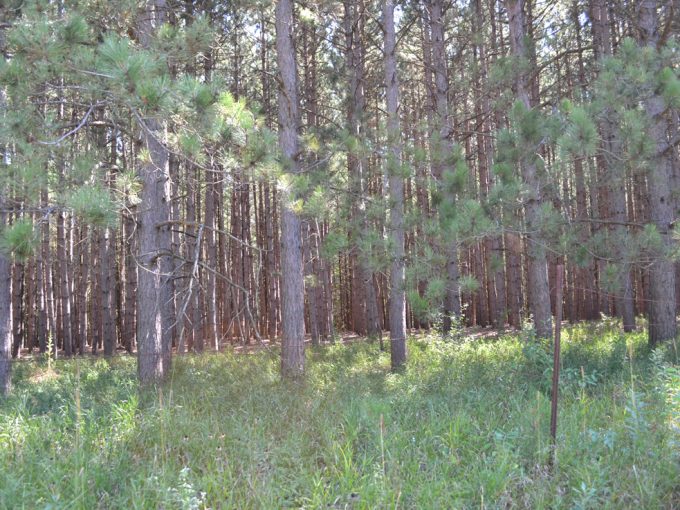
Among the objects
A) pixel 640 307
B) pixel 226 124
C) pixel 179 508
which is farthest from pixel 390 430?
pixel 640 307

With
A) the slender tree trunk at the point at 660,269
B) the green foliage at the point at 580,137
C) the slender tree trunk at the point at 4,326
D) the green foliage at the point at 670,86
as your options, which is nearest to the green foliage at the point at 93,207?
the slender tree trunk at the point at 4,326

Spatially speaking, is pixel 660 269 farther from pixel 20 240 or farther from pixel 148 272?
→ pixel 20 240

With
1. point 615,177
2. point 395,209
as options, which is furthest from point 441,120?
point 615,177

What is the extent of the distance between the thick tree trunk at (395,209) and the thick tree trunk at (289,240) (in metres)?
1.41

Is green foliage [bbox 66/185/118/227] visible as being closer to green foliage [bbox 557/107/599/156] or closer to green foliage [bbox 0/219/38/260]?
green foliage [bbox 0/219/38/260]

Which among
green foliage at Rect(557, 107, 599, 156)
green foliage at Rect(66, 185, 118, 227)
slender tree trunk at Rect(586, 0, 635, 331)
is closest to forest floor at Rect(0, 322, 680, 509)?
green foliage at Rect(66, 185, 118, 227)

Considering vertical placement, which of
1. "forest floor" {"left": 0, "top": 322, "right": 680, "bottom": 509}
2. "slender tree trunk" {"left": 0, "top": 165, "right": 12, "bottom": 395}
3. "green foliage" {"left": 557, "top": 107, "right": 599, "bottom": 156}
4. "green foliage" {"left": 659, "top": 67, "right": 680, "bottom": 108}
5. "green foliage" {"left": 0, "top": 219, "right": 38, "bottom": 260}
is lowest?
"forest floor" {"left": 0, "top": 322, "right": 680, "bottom": 509}

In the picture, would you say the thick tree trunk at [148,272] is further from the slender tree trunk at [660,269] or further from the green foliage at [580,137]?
the slender tree trunk at [660,269]

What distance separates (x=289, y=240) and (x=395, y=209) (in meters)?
1.98

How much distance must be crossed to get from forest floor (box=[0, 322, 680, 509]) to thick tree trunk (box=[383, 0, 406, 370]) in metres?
2.04

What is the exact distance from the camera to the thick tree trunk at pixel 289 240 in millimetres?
6926

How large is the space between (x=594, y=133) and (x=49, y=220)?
17.9 ft

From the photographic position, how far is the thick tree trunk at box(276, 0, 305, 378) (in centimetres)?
693

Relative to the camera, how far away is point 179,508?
2938mm
